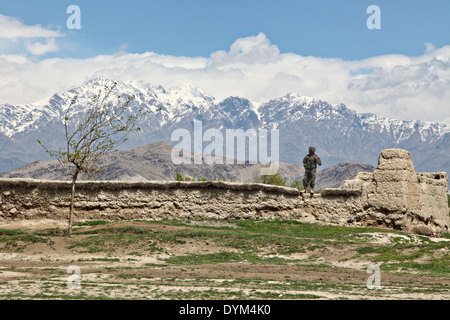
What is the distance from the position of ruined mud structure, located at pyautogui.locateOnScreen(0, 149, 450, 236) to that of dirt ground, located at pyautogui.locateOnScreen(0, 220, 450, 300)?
9.24 ft

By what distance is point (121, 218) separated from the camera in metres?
26.0

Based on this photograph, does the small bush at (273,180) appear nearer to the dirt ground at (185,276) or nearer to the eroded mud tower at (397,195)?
the eroded mud tower at (397,195)

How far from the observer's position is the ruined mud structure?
83.5 ft

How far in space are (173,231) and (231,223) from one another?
4051mm

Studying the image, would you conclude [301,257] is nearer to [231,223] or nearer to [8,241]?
[231,223]

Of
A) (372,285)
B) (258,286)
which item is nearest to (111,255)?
(258,286)

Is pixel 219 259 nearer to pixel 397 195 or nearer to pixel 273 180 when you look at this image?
pixel 397 195

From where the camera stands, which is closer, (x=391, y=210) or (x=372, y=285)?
(x=372, y=285)

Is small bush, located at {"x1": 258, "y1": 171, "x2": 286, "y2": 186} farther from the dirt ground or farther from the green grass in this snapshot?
the green grass

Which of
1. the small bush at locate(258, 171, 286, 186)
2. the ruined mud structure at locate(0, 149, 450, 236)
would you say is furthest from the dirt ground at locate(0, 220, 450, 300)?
the small bush at locate(258, 171, 286, 186)

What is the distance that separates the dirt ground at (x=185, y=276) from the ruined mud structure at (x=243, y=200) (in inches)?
111

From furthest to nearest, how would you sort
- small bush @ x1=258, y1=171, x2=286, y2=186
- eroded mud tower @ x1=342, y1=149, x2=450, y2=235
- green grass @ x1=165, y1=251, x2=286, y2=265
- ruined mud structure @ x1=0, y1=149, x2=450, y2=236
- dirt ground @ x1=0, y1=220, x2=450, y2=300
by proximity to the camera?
1. small bush @ x1=258, y1=171, x2=286, y2=186
2. eroded mud tower @ x1=342, y1=149, x2=450, y2=235
3. ruined mud structure @ x1=0, y1=149, x2=450, y2=236
4. green grass @ x1=165, y1=251, x2=286, y2=265
5. dirt ground @ x1=0, y1=220, x2=450, y2=300

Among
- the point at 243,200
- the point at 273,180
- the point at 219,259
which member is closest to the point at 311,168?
the point at 243,200

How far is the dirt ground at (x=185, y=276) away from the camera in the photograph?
1255cm
